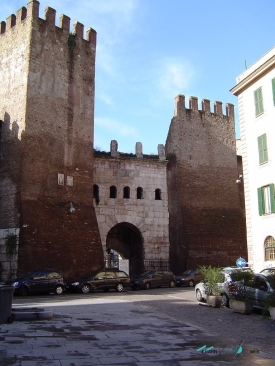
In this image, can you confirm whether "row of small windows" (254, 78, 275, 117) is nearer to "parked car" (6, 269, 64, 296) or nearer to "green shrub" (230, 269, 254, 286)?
"green shrub" (230, 269, 254, 286)

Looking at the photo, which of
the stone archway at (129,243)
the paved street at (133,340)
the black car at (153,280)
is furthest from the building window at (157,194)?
the paved street at (133,340)

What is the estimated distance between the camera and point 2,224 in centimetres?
2245

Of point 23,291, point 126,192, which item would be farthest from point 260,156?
point 23,291

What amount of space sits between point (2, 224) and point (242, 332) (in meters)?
16.2

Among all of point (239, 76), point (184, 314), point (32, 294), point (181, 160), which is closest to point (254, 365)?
point (184, 314)

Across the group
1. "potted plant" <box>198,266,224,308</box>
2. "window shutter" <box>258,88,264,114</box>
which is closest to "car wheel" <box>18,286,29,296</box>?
"potted plant" <box>198,266,224,308</box>

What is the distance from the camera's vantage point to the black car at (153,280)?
2367 cm

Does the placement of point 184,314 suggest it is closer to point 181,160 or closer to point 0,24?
point 181,160

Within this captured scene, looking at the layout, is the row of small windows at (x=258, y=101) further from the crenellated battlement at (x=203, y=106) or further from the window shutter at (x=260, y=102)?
the crenellated battlement at (x=203, y=106)

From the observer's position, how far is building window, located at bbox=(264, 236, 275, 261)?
18766mm

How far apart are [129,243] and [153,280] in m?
6.30

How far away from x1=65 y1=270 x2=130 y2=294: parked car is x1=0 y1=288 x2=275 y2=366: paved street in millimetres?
9157

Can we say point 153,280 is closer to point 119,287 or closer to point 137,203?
point 119,287

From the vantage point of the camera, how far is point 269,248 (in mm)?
18984
